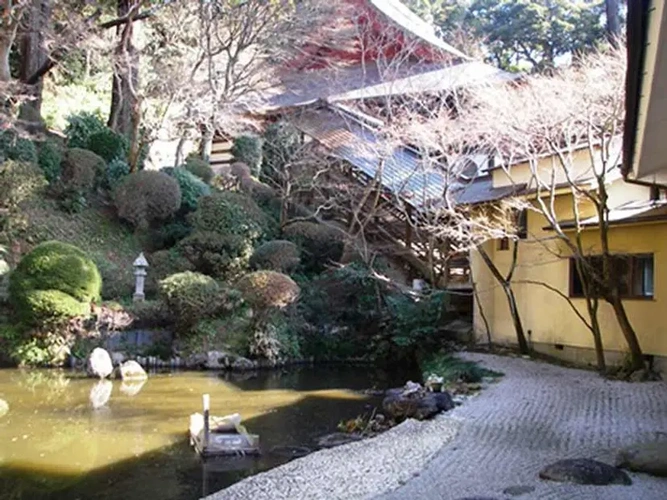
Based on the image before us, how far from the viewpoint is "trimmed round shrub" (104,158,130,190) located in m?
20.1

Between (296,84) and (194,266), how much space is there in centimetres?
1045

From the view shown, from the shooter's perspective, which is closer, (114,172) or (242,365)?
(242,365)

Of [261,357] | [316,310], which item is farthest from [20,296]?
[316,310]

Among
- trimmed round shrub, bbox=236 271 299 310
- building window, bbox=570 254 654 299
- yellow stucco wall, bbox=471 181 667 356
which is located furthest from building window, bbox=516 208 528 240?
trimmed round shrub, bbox=236 271 299 310

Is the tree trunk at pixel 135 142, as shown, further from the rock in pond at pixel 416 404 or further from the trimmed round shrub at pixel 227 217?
the rock in pond at pixel 416 404

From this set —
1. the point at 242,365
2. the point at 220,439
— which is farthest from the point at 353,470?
the point at 242,365

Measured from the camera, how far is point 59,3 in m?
19.8

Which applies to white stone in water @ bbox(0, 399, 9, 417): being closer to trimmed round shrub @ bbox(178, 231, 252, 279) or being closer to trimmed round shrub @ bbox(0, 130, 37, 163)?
trimmed round shrub @ bbox(178, 231, 252, 279)

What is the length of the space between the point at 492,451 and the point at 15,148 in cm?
1564

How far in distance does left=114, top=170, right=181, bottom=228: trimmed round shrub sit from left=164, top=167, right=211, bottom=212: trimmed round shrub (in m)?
0.91

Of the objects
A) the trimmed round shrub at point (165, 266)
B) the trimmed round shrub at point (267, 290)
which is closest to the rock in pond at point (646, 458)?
the trimmed round shrub at point (267, 290)

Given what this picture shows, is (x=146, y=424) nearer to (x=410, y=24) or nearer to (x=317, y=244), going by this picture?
(x=317, y=244)

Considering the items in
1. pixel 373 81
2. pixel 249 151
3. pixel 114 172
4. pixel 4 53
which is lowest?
pixel 114 172

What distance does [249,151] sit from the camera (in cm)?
2280
